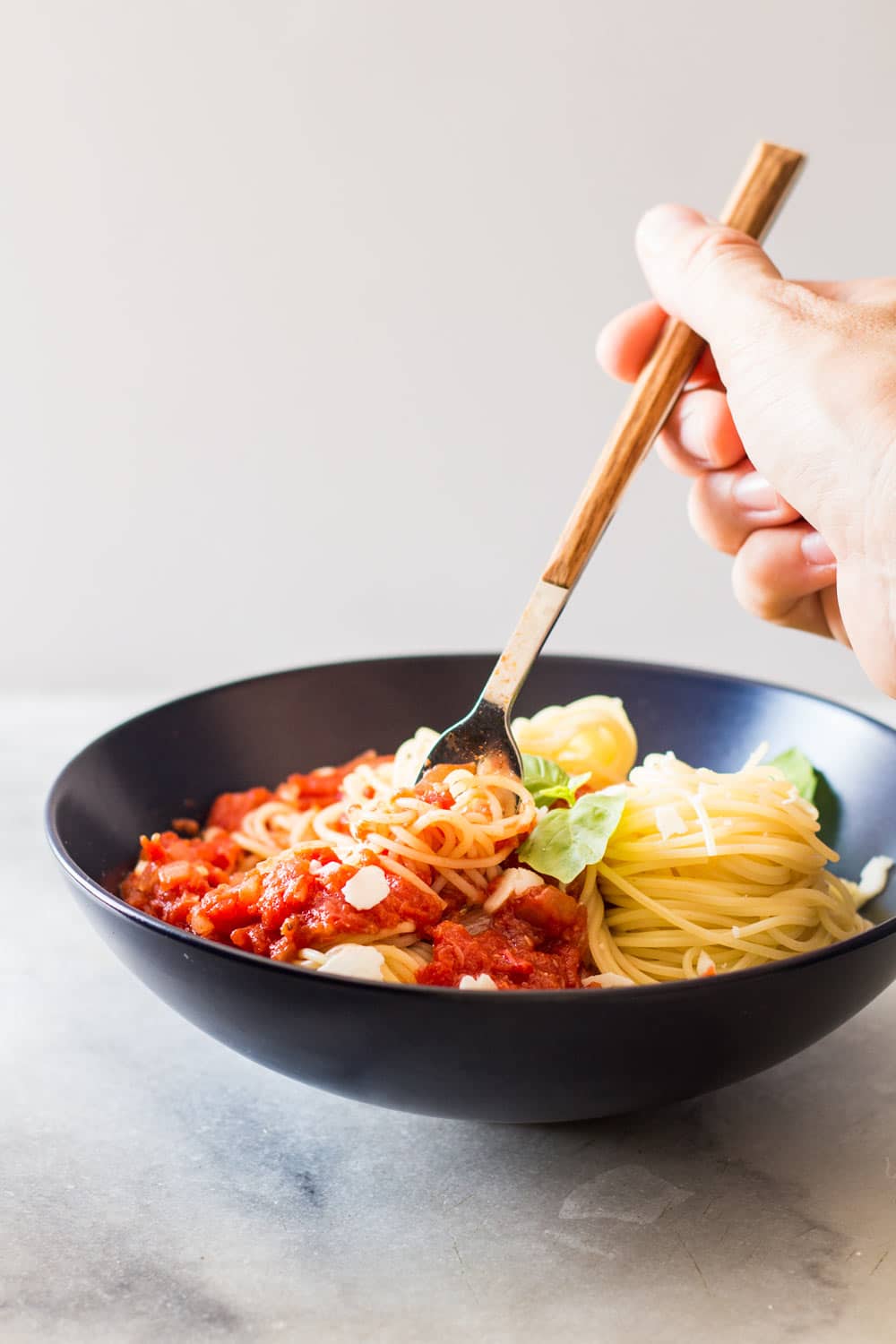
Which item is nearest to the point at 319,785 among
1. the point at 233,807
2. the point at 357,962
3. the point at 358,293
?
the point at 233,807

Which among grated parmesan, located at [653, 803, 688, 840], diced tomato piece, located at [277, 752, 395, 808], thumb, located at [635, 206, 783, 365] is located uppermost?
thumb, located at [635, 206, 783, 365]

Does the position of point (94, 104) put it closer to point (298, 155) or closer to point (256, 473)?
point (298, 155)

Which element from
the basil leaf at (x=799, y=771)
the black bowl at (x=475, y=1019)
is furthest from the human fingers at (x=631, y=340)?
the black bowl at (x=475, y=1019)

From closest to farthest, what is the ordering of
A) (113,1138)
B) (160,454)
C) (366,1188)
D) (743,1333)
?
(743,1333), (366,1188), (113,1138), (160,454)

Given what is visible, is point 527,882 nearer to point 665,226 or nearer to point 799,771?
point 799,771

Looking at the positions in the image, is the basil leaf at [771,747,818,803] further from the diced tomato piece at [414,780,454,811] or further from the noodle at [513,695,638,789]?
the diced tomato piece at [414,780,454,811]

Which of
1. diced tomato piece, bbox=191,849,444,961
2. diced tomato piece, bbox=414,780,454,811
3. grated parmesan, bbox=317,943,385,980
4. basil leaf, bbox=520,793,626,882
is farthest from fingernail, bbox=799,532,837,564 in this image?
grated parmesan, bbox=317,943,385,980

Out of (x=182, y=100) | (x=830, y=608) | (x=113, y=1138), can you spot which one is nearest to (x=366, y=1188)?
(x=113, y=1138)
